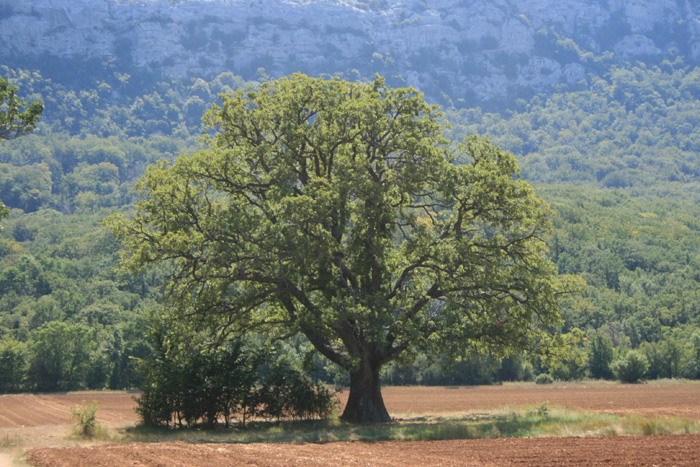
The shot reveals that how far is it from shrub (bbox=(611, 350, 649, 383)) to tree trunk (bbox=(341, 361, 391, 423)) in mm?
46010

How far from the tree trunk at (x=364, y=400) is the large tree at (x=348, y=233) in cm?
5

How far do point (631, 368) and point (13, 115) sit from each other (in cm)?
6094

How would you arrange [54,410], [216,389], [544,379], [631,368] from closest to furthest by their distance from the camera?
[216,389], [54,410], [631,368], [544,379]

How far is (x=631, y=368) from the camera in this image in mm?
64812

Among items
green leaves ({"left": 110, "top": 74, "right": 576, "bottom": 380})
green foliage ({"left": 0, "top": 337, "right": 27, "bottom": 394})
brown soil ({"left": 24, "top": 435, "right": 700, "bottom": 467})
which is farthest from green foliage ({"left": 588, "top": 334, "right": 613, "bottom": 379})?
green foliage ({"left": 0, "top": 337, "right": 27, "bottom": 394})

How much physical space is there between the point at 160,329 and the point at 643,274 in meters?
143

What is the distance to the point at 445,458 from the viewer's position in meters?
17.0

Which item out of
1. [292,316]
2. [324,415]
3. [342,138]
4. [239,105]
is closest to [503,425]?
[324,415]

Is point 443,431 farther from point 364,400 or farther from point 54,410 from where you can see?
point 54,410

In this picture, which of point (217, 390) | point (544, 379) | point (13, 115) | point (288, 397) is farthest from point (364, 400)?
point (544, 379)

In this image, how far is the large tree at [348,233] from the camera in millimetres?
25234

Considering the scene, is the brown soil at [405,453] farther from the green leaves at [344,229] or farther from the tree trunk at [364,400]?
the tree trunk at [364,400]

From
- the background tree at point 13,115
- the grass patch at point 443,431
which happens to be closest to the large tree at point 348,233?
the grass patch at point 443,431

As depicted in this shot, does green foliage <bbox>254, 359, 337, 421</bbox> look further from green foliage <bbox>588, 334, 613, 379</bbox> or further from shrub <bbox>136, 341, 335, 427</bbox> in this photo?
green foliage <bbox>588, 334, 613, 379</bbox>
